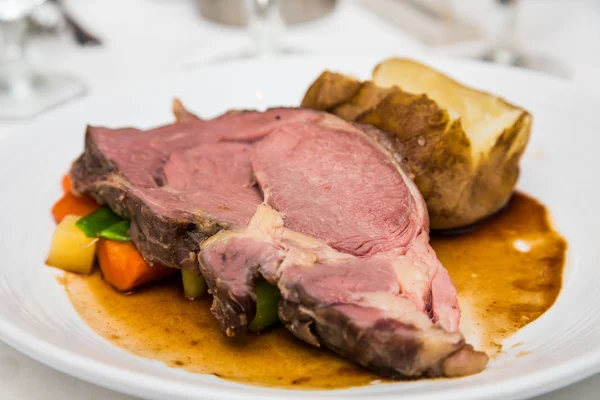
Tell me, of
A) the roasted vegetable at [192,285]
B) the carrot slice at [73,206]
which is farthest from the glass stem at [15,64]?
the roasted vegetable at [192,285]

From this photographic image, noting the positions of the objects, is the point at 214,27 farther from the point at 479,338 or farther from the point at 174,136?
the point at 479,338

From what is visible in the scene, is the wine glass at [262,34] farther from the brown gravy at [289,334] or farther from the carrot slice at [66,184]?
the brown gravy at [289,334]

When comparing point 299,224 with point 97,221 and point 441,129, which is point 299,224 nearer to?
point 441,129

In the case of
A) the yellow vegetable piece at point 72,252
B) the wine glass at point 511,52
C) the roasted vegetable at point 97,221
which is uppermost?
the wine glass at point 511,52

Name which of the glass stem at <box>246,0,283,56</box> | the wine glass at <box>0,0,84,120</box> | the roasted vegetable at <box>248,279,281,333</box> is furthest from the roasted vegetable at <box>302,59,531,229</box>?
the wine glass at <box>0,0,84,120</box>

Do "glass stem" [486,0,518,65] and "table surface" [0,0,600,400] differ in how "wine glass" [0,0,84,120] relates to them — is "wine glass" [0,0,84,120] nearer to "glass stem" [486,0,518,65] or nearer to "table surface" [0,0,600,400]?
"table surface" [0,0,600,400]

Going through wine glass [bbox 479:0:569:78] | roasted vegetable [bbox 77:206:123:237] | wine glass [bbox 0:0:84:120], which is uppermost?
wine glass [bbox 479:0:569:78]

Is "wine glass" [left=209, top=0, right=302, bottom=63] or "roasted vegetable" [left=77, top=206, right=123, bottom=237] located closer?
"roasted vegetable" [left=77, top=206, right=123, bottom=237]

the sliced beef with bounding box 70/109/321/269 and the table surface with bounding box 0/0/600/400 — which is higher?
the sliced beef with bounding box 70/109/321/269
